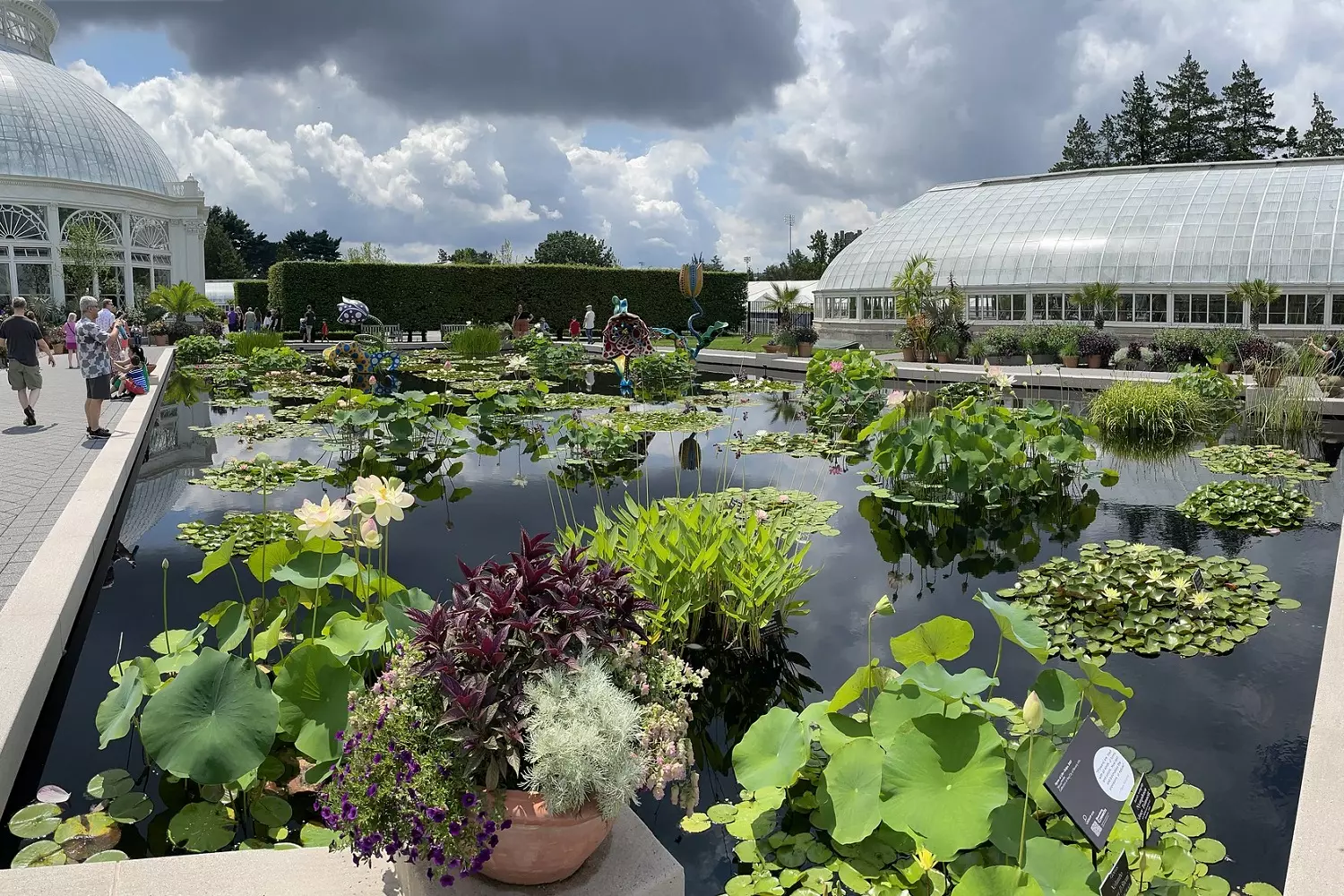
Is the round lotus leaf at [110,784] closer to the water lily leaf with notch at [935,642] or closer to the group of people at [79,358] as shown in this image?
the water lily leaf with notch at [935,642]

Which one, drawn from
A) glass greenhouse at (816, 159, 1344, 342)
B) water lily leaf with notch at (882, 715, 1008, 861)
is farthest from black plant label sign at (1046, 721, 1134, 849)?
glass greenhouse at (816, 159, 1344, 342)

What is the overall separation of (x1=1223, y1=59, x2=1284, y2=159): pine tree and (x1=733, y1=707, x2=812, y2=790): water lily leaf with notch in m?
59.4

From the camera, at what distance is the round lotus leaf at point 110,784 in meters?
3.66

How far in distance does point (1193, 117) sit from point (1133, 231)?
105 ft

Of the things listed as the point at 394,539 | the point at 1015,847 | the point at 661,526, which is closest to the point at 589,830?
the point at 1015,847

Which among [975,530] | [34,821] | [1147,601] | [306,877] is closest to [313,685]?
[306,877]

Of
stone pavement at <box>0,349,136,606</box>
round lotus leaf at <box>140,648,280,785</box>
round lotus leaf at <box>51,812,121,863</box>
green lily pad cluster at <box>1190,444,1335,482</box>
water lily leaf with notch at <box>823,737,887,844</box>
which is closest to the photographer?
water lily leaf with notch at <box>823,737,887,844</box>

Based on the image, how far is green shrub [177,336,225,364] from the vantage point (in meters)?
23.8

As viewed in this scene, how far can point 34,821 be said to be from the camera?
3.44 m

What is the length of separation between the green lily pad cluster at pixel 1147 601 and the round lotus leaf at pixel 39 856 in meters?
4.45

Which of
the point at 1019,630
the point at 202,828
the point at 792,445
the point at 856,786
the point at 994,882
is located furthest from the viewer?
the point at 792,445

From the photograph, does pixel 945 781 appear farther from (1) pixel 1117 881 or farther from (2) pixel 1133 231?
(2) pixel 1133 231

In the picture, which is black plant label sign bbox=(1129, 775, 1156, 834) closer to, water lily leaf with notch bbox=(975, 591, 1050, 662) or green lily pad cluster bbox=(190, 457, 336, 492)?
water lily leaf with notch bbox=(975, 591, 1050, 662)

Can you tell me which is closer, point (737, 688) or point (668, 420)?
point (737, 688)
